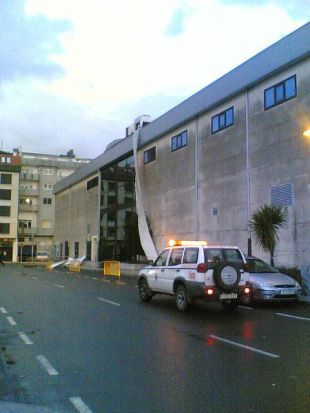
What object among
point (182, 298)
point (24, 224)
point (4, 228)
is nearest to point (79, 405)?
point (182, 298)

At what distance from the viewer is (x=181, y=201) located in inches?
1307

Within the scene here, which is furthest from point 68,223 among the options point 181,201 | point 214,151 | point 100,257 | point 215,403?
point 215,403

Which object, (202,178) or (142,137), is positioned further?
(142,137)

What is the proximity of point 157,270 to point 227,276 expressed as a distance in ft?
9.43

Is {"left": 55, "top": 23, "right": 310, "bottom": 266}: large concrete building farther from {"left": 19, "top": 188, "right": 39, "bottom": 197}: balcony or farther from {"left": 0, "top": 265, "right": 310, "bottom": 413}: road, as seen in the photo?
{"left": 19, "top": 188, "right": 39, "bottom": 197}: balcony

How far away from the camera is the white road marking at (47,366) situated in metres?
6.94

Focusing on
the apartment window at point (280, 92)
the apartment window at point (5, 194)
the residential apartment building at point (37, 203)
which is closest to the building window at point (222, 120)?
the apartment window at point (280, 92)

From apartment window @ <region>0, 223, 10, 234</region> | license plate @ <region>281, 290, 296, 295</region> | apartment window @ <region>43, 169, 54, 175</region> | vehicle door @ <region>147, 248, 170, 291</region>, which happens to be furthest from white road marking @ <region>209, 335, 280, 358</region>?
apartment window @ <region>43, 169, 54, 175</region>

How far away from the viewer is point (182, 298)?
1380 centimetres

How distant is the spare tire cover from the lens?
13091 mm

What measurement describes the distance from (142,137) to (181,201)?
9290mm

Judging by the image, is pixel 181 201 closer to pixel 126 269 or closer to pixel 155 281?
pixel 126 269

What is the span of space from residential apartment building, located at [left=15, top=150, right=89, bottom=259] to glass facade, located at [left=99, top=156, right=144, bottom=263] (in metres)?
38.2

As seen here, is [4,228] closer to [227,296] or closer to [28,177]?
[28,177]
